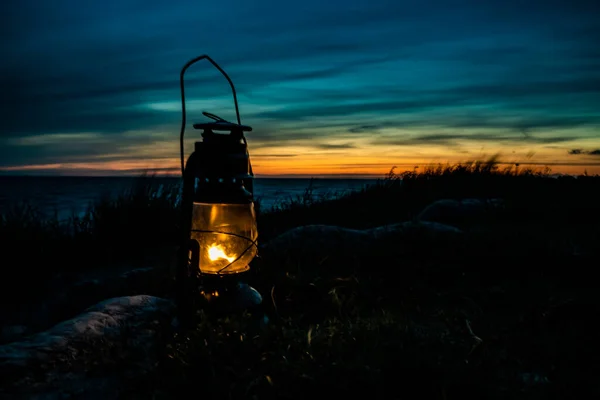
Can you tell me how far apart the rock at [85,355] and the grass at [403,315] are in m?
0.17

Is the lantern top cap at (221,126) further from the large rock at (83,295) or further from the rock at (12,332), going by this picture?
the rock at (12,332)

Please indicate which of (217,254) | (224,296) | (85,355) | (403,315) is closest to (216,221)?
(217,254)

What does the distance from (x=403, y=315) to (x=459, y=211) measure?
3.93 meters

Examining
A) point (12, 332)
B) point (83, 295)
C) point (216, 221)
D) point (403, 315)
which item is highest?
point (216, 221)

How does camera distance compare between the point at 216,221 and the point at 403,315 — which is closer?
the point at 216,221

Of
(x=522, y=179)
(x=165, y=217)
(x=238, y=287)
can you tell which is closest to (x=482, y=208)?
(x=522, y=179)

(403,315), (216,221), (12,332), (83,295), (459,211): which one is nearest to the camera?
(216,221)

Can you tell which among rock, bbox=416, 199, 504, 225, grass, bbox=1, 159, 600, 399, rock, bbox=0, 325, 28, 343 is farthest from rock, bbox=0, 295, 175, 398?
rock, bbox=416, 199, 504, 225

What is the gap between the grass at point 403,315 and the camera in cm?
211

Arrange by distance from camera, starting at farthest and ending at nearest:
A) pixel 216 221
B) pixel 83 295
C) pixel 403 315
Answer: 1. pixel 83 295
2. pixel 403 315
3. pixel 216 221

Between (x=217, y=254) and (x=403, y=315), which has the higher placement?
(x=217, y=254)

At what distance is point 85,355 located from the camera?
8.73 ft

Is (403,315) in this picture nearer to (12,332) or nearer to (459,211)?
(12,332)

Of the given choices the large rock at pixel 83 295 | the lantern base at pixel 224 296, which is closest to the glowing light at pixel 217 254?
the lantern base at pixel 224 296
